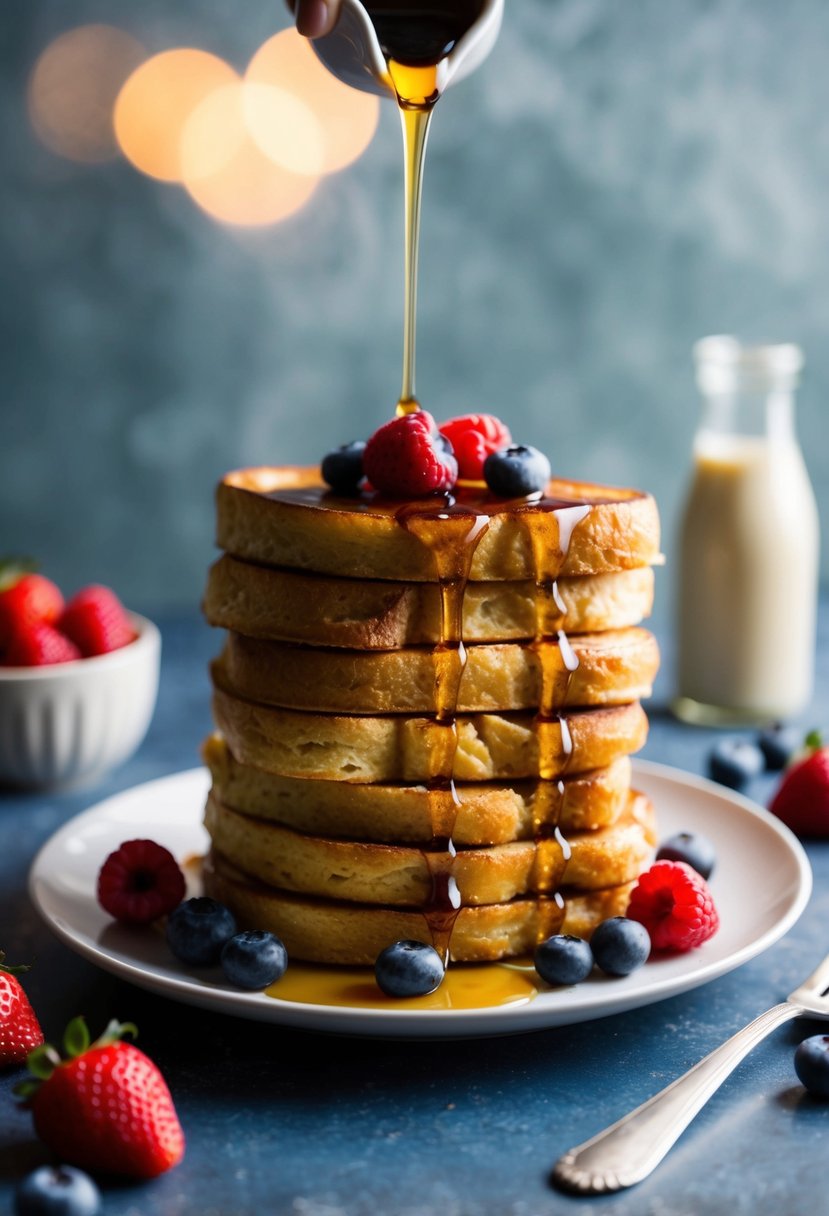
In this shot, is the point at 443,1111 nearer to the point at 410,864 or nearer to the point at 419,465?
the point at 410,864

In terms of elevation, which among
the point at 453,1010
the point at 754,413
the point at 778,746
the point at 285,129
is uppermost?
the point at 285,129

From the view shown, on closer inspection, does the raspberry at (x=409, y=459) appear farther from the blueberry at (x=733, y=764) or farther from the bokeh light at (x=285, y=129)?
the bokeh light at (x=285, y=129)

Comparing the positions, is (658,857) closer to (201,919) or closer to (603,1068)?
(603,1068)

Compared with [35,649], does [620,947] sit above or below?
below

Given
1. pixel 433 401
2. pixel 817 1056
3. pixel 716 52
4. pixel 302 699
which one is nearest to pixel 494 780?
pixel 302 699

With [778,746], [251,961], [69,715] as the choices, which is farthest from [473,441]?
[778,746]

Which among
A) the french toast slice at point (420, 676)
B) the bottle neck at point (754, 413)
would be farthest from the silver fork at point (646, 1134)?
the bottle neck at point (754, 413)

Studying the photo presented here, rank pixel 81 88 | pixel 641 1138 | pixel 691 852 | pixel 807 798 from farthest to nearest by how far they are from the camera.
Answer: pixel 81 88 < pixel 807 798 < pixel 691 852 < pixel 641 1138

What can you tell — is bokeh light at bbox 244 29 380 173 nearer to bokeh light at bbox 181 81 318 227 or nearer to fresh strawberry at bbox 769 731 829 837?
bokeh light at bbox 181 81 318 227

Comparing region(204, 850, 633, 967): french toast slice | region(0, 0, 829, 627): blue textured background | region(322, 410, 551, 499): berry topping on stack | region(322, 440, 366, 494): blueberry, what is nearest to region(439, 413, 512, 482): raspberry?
region(322, 410, 551, 499): berry topping on stack
